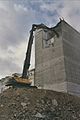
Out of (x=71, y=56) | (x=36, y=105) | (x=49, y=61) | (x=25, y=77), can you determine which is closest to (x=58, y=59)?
(x=49, y=61)

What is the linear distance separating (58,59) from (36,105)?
40.1 ft

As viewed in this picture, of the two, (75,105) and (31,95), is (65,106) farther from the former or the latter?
(31,95)

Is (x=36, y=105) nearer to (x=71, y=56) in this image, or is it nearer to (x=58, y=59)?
(x=58, y=59)

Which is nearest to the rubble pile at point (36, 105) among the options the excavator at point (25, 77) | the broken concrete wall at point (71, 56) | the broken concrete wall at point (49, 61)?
the excavator at point (25, 77)

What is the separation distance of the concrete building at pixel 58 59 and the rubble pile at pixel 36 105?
8.20 meters

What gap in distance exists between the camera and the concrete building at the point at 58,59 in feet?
85.5

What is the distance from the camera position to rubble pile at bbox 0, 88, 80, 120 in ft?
48.0

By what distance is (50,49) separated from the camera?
93.5 ft

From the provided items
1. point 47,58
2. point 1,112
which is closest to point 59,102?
point 1,112

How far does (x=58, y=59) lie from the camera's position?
88.5 ft

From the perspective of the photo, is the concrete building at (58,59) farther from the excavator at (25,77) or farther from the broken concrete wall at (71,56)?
the excavator at (25,77)

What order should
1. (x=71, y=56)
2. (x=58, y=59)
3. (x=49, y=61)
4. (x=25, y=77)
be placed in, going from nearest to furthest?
(x=25, y=77), (x=58, y=59), (x=71, y=56), (x=49, y=61)

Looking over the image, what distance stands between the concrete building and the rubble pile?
8199 mm

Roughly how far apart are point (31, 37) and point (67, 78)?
6.73 metres
